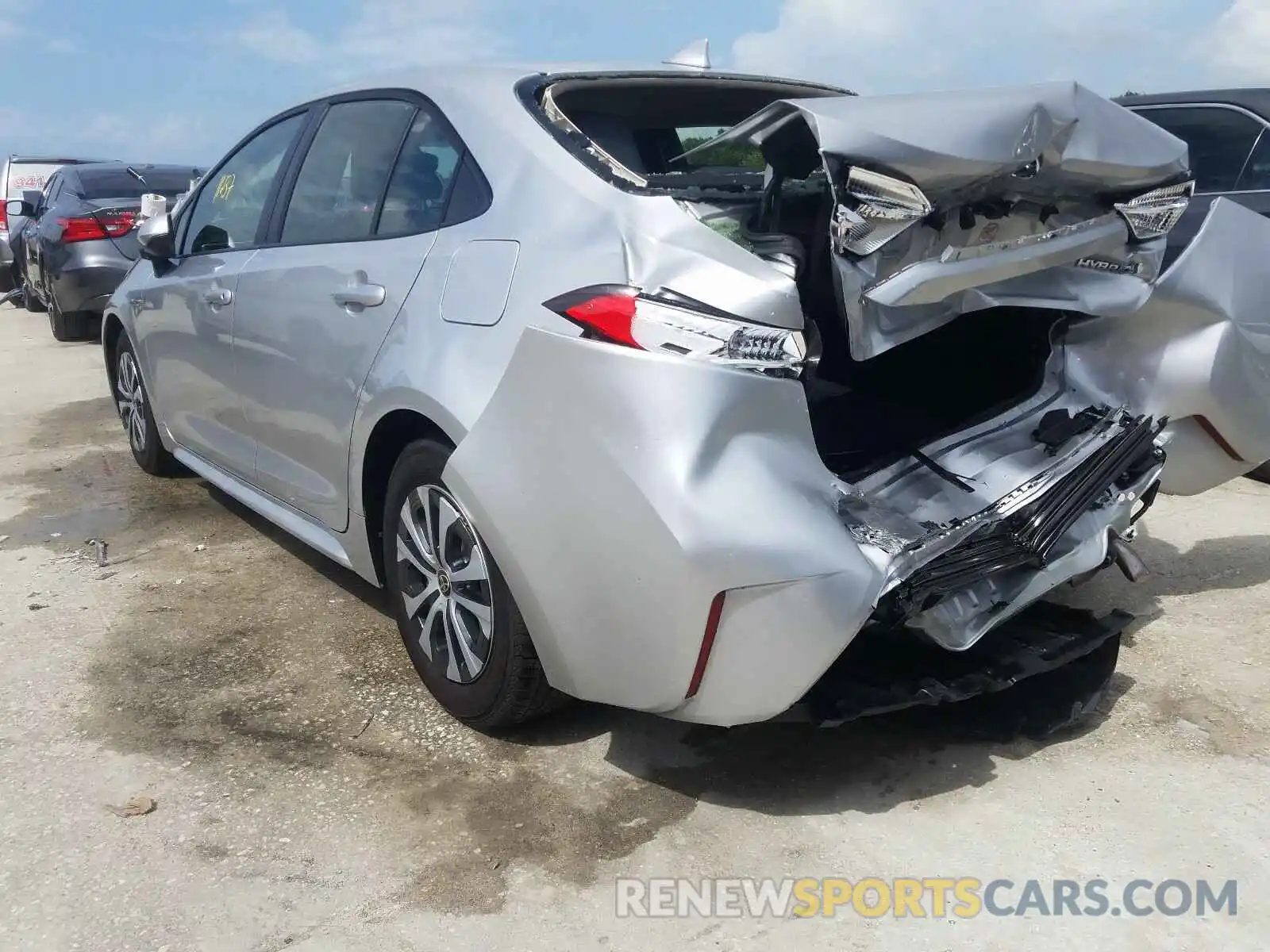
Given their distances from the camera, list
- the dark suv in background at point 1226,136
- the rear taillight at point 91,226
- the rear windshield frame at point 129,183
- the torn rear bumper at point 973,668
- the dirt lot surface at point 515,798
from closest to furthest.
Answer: the dirt lot surface at point 515,798
the torn rear bumper at point 973,668
the dark suv in background at point 1226,136
the rear taillight at point 91,226
the rear windshield frame at point 129,183

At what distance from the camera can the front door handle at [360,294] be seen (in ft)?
9.91

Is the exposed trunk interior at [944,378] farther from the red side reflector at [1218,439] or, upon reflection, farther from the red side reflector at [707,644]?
the red side reflector at [707,644]

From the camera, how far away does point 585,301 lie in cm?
238

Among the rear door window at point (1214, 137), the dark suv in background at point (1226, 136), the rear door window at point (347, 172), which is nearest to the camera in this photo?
the rear door window at point (347, 172)

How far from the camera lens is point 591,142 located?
2725 mm

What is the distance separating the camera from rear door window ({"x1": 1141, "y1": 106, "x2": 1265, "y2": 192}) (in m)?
5.47

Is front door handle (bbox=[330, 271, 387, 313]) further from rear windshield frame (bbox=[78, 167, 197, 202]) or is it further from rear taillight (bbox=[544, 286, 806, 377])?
rear windshield frame (bbox=[78, 167, 197, 202])

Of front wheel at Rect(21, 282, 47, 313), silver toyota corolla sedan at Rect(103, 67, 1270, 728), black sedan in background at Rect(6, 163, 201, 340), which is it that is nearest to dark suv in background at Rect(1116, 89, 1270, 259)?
silver toyota corolla sedan at Rect(103, 67, 1270, 728)

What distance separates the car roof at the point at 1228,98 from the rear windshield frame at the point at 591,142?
10.4ft

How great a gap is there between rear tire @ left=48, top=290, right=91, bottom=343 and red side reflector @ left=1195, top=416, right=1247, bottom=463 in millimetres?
9479

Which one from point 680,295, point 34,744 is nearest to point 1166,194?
point 680,295

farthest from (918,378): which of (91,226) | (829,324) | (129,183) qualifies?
(129,183)

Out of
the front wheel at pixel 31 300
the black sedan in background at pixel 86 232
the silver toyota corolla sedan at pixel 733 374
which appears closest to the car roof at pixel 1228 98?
the silver toyota corolla sedan at pixel 733 374

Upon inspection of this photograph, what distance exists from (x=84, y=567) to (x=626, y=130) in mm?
2828
